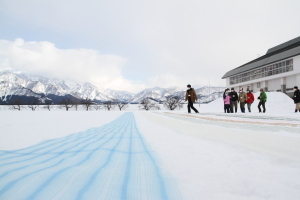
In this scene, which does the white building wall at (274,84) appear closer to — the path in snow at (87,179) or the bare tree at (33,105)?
the path in snow at (87,179)

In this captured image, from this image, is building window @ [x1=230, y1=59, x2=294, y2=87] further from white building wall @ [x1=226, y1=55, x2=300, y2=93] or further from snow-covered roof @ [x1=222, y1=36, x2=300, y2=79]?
snow-covered roof @ [x1=222, y1=36, x2=300, y2=79]

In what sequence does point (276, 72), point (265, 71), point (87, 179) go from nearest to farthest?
1. point (87, 179)
2. point (276, 72)
3. point (265, 71)

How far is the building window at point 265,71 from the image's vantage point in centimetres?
3259

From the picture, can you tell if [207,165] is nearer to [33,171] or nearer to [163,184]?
[163,184]

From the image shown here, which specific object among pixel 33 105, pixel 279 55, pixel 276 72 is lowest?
pixel 33 105

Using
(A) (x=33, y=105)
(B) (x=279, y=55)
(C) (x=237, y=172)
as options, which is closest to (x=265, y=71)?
(B) (x=279, y=55)

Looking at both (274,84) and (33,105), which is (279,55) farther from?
(33,105)

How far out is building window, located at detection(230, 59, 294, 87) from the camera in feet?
107

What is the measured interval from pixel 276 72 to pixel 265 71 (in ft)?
11.0

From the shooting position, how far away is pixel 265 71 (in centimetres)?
3847

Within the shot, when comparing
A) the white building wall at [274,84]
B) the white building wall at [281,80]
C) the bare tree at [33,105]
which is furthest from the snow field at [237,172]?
the bare tree at [33,105]

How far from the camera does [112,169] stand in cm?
105

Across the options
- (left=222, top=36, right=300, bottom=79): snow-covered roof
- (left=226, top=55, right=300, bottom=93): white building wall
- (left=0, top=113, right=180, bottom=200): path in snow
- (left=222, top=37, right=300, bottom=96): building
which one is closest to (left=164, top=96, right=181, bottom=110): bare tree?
(left=222, top=36, right=300, bottom=79): snow-covered roof

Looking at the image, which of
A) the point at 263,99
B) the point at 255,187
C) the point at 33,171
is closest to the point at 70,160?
the point at 33,171
